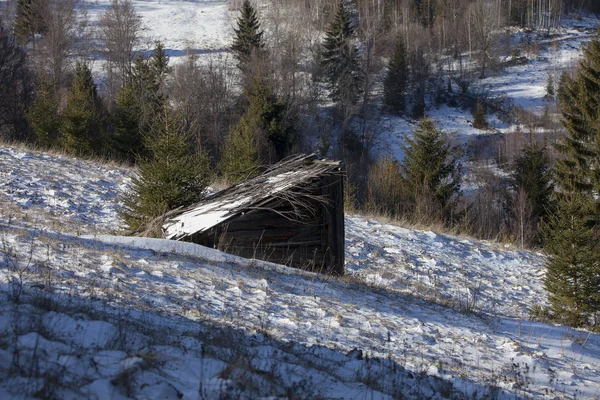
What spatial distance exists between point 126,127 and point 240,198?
1874 cm

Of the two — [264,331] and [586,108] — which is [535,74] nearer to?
[586,108]

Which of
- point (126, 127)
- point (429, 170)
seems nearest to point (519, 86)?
point (429, 170)

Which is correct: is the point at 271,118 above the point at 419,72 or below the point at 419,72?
below

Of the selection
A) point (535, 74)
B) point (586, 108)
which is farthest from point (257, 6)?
point (586, 108)

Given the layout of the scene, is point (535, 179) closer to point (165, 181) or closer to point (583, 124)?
point (583, 124)

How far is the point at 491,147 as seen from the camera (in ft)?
165

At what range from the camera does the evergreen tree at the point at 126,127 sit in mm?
25712

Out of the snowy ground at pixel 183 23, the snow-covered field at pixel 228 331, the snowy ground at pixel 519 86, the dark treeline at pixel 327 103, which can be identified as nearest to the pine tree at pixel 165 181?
the dark treeline at pixel 327 103

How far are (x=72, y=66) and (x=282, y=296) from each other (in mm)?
49772

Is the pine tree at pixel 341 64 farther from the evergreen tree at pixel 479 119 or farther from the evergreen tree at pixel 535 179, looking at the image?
the evergreen tree at pixel 535 179

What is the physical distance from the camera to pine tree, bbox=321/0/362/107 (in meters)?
52.9

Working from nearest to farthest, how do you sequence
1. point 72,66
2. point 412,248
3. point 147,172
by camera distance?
1. point 147,172
2. point 412,248
3. point 72,66

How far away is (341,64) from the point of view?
54344 millimetres

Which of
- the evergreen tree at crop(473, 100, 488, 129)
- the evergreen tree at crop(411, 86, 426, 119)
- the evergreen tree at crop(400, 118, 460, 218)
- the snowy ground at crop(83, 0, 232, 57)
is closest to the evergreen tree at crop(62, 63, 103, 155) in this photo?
the evergreen tree at crop(400, 118, 460, 218)
